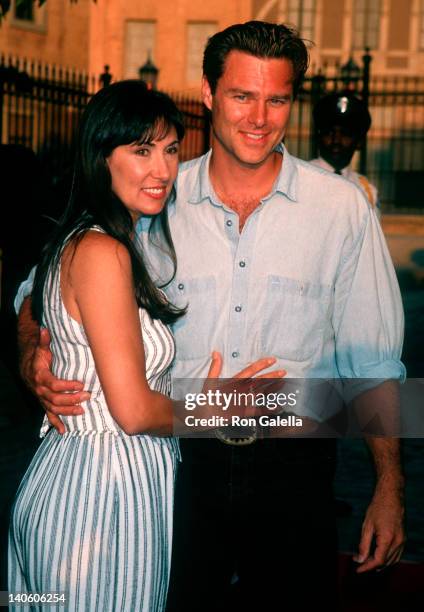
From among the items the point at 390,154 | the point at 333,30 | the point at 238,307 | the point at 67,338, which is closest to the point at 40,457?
the point at 67,338

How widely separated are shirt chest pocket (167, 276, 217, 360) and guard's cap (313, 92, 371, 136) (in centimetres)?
455

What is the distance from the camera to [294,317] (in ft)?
10.3

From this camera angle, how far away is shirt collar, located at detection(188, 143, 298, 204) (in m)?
3.20

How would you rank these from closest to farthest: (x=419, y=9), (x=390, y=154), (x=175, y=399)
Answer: (x=175, y=399) → (x=390, y=154) → (x=419, y=9)

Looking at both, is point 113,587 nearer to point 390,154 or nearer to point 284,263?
point 284,263

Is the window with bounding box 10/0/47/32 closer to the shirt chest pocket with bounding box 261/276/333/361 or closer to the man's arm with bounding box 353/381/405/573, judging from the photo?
the shirt chest pocket with bounding box 261/276/333/361

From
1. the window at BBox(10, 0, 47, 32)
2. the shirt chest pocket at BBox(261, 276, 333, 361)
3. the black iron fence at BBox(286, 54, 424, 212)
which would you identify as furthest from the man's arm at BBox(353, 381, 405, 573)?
the window at BBox(10, 0, 47, 32)

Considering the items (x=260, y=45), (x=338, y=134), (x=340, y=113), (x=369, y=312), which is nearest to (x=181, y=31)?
(x=340, y=113)

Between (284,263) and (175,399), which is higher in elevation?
(284,263)

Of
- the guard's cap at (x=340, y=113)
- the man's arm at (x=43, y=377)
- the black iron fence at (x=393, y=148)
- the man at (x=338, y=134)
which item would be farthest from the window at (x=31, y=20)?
the man's arm at (x=43, y=377)

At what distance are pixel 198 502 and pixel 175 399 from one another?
313mm

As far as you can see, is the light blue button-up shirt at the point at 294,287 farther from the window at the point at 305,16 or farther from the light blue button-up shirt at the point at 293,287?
the window at the point at 305,16

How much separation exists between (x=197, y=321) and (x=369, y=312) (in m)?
0.51

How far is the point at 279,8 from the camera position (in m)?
29.3
